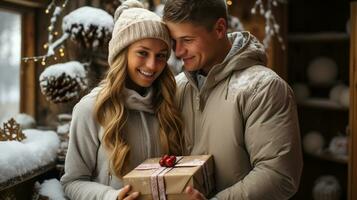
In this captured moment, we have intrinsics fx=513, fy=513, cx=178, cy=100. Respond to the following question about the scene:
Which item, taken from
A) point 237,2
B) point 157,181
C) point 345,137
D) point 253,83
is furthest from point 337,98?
point 157,181

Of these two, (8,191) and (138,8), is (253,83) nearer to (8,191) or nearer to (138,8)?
(138,8)

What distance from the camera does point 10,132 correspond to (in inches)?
82.3

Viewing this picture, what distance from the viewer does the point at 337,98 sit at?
346 cm

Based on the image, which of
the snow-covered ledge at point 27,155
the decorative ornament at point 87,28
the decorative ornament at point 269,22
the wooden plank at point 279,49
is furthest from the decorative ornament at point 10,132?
the wooden plank at point 279,49

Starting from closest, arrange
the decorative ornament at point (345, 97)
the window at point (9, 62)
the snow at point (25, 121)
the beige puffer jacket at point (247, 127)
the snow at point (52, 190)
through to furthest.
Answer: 1. the beige puffer jacket at point (247, 127)
2. the snow at point (52, 190)
3. the snow at point (25, 121)
4. the window at point (9, 62)
5. the decorative ornament at point (345, 97)

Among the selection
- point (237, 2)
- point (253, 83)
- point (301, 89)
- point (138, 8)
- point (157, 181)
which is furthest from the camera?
point (301, 89)

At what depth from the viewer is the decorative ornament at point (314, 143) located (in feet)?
11.8

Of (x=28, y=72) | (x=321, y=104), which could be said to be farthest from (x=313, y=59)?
(x=28, y=72)

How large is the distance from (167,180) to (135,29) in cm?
53

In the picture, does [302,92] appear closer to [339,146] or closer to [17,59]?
[339,146]

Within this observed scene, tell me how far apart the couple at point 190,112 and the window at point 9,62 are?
3.87 feet

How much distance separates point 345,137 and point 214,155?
2076mm

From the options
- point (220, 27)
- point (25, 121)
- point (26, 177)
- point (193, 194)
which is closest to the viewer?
point (193, 194)

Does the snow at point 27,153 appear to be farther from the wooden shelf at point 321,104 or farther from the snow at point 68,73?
the wooden shelf at point 321,104
